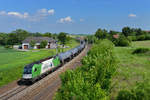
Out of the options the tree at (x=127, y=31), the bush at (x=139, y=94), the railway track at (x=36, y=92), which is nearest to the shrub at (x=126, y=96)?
the bush at (x=139, y=94)

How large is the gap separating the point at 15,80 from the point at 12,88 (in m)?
4.54

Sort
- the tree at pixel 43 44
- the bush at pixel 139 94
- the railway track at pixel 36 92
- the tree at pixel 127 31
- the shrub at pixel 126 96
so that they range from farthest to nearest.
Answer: the tree at pixel 127 31 < the tree at pixel 43 44 < the railway track at pixel 36 92 < the shrub at pixel 126 96 < the bush at pixel 139 94

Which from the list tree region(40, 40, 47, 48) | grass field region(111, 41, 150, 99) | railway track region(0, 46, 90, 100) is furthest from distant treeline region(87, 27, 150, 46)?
railway track region(0, 46, 90, 100)

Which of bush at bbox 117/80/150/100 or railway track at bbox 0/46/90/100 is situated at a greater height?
bush at bbox 117/80/150/100

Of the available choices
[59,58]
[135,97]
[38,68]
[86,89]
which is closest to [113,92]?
[86,89]

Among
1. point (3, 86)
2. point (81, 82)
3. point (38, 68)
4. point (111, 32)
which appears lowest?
point (3, 86)

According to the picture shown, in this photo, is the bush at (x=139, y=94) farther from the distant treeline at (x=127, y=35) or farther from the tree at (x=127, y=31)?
the tree at (x=127, y=31)

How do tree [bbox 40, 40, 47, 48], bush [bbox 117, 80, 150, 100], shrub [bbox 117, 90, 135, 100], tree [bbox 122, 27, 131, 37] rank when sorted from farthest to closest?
1. tree [bbox 122, 27, 131, 37]
2. tree [bbox 40, 40, 47, 48]
3. shrub [bbox 117, 90, 135, 100]
4. bush [bbox 117, 80, 150, 100]

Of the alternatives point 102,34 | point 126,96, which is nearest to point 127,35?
point 102,34

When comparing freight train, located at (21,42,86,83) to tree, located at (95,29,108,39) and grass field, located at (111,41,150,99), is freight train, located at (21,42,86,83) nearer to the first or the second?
grass field, located at (111,41,150,99)

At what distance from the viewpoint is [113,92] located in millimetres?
16266

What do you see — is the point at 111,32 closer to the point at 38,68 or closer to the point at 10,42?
the point at 10,42

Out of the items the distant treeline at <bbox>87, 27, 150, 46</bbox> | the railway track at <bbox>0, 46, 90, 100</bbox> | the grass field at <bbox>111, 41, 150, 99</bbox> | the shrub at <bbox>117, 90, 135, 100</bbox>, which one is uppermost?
the distant treeline at <bbox>87, 27, 150, 46</bbox>

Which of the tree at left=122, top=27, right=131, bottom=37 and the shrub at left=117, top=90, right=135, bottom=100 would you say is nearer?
the shrub at left=117, top=90, right=135, bottom=100
